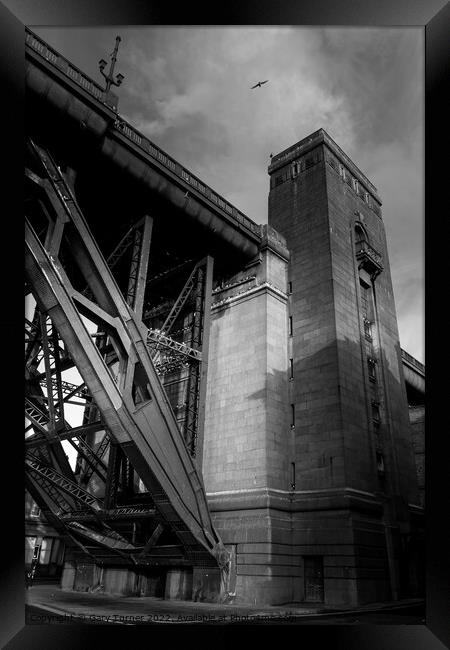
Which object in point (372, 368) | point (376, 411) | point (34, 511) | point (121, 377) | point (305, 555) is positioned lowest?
point (305, 555)

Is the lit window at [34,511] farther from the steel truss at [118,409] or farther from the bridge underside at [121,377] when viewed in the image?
the steel truss at [118,409]

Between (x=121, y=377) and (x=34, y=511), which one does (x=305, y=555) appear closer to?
(x=121, y=377)

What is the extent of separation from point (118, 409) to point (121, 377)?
159cm

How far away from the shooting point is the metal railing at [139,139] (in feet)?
58.0

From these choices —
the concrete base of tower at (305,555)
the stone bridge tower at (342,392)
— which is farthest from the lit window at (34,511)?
the stone bridge tower at (342,392)

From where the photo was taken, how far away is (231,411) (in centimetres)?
2405

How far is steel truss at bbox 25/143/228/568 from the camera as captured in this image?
16.8 metres

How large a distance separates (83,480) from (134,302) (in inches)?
484

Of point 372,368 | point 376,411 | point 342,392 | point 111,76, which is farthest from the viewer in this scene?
point 372,368

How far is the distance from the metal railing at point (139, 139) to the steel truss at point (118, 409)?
112 inches

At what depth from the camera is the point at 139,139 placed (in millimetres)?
21078
